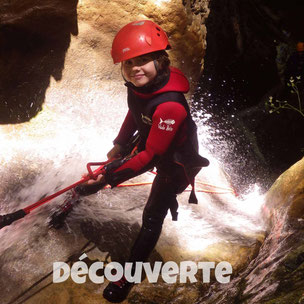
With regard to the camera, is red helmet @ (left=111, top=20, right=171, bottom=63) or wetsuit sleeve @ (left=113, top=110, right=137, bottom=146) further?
wetsuit sleeve @ (left=113, top=110, right=137, bottom=146)

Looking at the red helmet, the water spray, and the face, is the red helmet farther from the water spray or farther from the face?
the water spray

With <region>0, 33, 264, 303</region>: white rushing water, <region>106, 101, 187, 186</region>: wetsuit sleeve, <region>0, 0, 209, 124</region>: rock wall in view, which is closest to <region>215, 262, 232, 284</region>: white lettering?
<region>0, 33, 264, 303</region>: white rushing water

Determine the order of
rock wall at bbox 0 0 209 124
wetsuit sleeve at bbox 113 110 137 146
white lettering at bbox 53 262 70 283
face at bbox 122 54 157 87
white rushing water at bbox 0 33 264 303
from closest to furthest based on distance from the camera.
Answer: face at bbox 122 54 157 87, white lettering at bbox 53 262 70 283, white rushing water at bbox 0 33 264 303, wetsuit sleeve at bbox 113 110 137 146, rock wall at bbox 0 0 209 124

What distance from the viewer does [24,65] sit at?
454cm

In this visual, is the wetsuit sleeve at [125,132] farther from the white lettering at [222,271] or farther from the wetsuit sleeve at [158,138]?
the white lettering at [222,271]

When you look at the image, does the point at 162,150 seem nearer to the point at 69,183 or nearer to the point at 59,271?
the point at 59,271

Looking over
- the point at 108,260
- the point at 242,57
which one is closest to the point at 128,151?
the point at 108,260

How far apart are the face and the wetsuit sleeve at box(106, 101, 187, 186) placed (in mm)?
264

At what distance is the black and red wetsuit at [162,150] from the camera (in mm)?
2168

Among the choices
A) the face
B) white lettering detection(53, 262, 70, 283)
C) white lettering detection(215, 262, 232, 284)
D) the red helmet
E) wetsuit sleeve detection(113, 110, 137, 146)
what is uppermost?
the red helmet

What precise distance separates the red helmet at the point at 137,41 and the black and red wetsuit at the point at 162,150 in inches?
9.7

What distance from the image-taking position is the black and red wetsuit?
2.17 meters

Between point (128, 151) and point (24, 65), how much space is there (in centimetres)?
273

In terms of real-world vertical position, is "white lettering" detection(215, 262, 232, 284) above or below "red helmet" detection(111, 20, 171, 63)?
below
